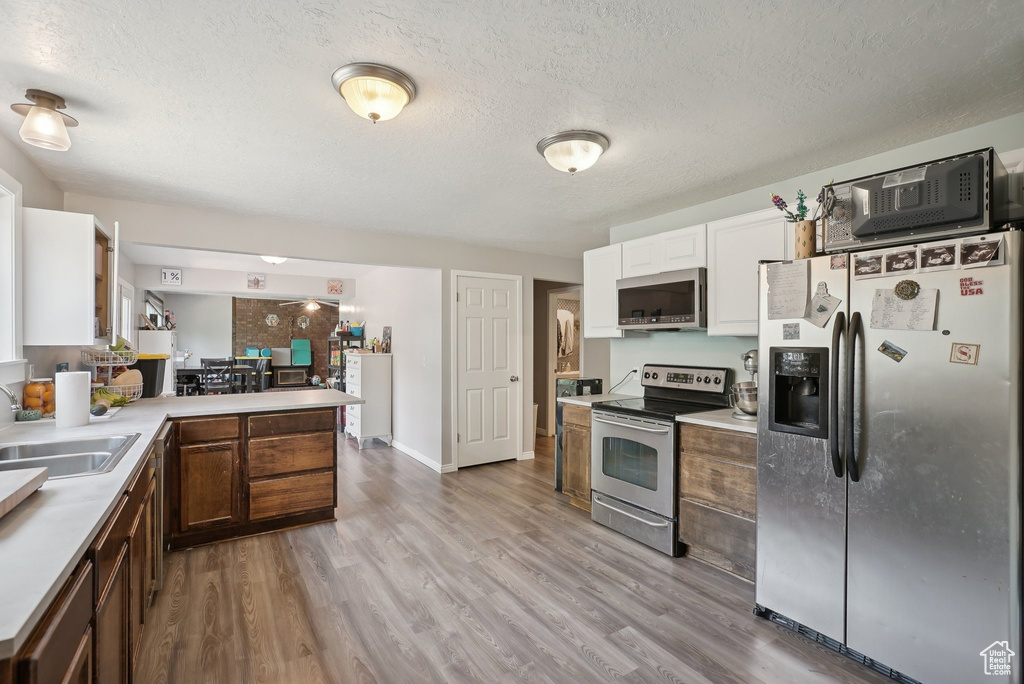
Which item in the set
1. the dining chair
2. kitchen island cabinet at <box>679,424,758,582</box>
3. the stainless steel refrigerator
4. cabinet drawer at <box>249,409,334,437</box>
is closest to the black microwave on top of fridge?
the stainless steel refrigerator

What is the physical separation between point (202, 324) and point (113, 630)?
10999mm

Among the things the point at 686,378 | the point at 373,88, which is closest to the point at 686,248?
the point at 686,378

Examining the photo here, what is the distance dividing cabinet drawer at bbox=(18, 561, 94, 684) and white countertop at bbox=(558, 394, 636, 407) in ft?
9.58

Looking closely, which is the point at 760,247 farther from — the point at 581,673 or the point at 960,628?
the point at 581,673

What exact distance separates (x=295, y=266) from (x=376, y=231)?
3408mm

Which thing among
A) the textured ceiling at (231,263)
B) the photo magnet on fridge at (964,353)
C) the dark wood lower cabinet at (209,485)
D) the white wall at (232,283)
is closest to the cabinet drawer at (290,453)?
the dark wood lower cabinet at (209,485)

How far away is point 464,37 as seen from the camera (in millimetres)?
1654

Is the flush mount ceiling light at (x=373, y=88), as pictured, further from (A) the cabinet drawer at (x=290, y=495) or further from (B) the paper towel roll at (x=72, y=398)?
(A) the cabinet drawer at (x=290, y=495)

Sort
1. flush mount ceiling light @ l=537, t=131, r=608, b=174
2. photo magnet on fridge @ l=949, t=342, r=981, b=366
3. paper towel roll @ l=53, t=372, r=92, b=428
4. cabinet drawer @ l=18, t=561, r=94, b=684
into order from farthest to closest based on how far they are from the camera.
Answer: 1. flush mount ceiling light @ l=537, t=131, r=608, b=174
2. paper towel roll @ l=53, t=372, r=92, b=428
3. photo magnet on fridge @ l=949, t=342, r=981, b=366
4. cabinet drawer @ l=18, t=561, r=94, b=684

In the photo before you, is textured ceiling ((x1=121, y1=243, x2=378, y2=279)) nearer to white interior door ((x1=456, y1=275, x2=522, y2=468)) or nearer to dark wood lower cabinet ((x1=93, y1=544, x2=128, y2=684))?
white interior door ((x1=456, y1=275, x2=522, y2=468))

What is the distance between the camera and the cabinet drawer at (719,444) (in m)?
A: 2.51

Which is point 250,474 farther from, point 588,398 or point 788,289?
point 788,289

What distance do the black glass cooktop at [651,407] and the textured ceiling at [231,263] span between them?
3649mm

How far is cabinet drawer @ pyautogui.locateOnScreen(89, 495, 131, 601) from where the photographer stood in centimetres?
119
